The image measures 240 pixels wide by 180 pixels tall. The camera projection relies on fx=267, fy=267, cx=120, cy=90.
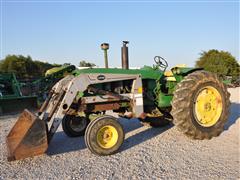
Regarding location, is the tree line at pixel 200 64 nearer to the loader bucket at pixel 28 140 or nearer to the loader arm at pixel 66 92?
the loader arm at pixel 66 92

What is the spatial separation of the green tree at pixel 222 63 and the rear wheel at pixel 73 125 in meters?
28.9

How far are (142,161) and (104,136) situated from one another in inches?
33.9

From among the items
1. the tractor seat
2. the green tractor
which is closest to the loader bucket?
the green tractor

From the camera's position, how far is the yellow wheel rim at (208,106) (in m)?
5.67

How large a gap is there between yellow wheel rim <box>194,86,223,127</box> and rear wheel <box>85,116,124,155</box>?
1812mm

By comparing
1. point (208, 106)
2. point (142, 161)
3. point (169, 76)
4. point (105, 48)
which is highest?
point (105, 48)

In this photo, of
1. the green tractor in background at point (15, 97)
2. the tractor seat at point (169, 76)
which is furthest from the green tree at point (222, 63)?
the tractor seat at point (169, 76)

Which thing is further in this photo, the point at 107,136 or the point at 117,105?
the point at 117,105

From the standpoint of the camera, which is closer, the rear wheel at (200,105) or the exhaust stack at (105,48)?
the rear wheel at (200,105)

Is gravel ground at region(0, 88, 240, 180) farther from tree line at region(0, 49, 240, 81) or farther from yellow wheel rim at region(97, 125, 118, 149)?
tree line at region(0, 49, 240, 81)

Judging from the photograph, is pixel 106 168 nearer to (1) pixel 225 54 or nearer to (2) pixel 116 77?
(2) pixel 116 77

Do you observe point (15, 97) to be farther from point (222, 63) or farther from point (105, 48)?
point (222, 63)

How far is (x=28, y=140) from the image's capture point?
4391 mm

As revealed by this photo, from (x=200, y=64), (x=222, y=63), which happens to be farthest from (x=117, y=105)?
(x=200, y=64)
